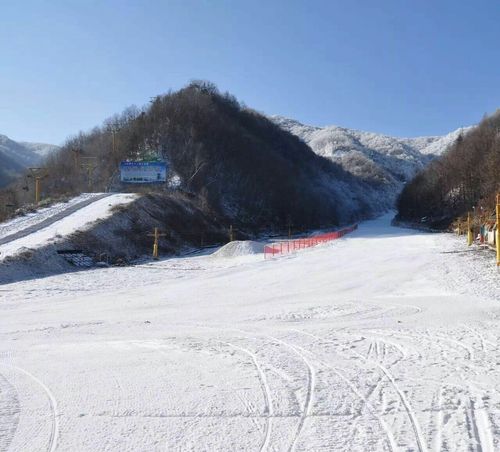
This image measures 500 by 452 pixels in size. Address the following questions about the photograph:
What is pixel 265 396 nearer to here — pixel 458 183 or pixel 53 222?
pixel 53 222

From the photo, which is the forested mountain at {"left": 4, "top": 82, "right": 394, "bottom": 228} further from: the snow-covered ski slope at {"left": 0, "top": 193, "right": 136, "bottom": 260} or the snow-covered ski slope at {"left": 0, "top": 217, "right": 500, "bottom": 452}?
the snow-covered ski slope at {"left": 0, "top": 217, "right": 500, "bottom": 452}

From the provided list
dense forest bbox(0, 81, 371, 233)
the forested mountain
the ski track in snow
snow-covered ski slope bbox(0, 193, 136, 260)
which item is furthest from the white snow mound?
the forested mountain

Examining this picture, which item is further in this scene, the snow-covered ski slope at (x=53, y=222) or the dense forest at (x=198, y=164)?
the dense forest at (x=198, y=164)

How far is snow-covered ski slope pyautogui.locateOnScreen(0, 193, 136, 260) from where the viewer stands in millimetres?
26609

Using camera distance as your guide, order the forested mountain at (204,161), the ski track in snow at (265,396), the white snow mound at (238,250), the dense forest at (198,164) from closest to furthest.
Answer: the ski track in snow at (265,396) → the white snow mound at (238,250) → the dense forest at (198,164) → the forested mountain at (204,161)

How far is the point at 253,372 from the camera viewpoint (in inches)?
261

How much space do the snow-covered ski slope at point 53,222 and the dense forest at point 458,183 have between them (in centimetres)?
4414

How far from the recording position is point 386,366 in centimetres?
680

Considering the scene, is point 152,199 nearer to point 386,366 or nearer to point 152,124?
point 152,124

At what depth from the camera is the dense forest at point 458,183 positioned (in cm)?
6644

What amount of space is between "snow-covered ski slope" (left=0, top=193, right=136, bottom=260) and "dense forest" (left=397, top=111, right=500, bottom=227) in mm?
44140

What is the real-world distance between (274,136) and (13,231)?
3428 inches

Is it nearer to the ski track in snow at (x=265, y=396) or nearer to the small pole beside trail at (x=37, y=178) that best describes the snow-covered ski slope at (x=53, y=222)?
the small pole beside trail at (x=37, y=178)

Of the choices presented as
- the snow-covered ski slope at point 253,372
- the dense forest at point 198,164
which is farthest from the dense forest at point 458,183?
the snow-covered ski slope at point 253,372
